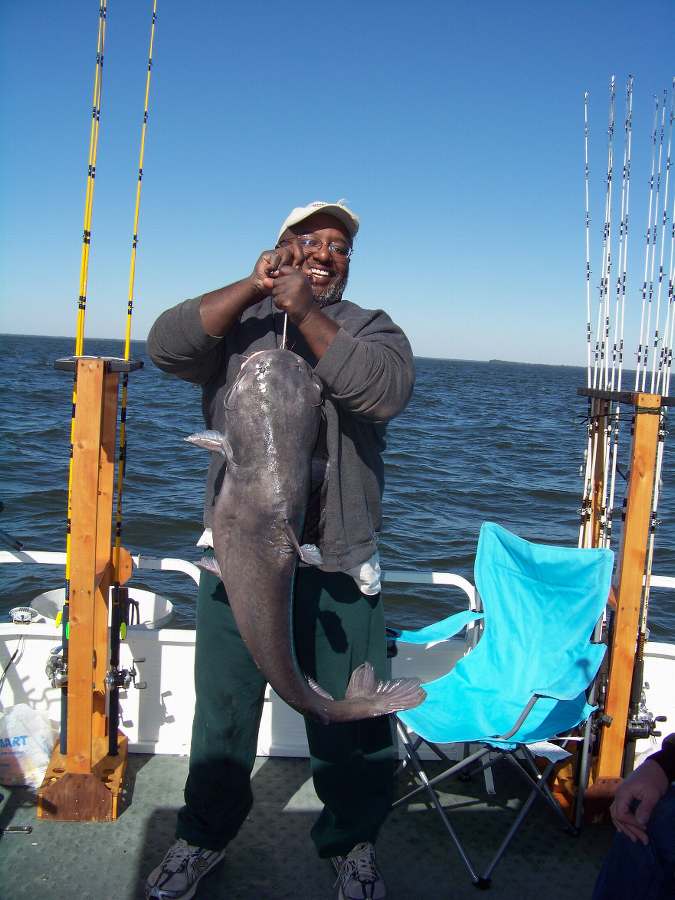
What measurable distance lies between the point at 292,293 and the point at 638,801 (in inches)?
71.3

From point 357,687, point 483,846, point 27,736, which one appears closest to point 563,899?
point 483,846

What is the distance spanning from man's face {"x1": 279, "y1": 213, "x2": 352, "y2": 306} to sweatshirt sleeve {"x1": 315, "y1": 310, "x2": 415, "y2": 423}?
270 mm

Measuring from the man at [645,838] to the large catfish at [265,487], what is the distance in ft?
3.70

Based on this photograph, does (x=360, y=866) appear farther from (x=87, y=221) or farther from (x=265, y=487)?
(x=87, y=221)

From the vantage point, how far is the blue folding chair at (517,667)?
3463 millimetres

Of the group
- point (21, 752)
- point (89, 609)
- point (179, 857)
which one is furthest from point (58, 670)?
point (179, 857)

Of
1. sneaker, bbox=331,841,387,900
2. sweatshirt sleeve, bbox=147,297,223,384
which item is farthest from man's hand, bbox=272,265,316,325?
sneaker, bbox=331,841,387,900

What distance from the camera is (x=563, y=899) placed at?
3.19 metres

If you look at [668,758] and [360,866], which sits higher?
[668,758]

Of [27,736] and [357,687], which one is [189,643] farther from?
[357,687]

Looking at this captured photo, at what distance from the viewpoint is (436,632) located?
3.91 meters

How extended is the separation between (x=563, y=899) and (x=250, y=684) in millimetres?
1622

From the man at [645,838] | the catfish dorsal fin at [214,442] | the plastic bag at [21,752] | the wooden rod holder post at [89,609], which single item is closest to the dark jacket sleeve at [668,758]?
the man at [645,838]

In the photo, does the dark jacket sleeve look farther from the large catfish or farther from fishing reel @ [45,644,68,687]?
fishing reel @ [45,644,68,687]
